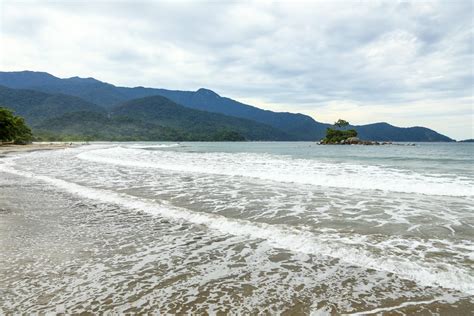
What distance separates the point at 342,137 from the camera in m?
153

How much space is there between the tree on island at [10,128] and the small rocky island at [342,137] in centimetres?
12586

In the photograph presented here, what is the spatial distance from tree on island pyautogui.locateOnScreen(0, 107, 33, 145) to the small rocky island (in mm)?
125860

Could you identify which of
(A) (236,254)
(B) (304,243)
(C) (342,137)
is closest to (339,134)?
(C) (342,137)

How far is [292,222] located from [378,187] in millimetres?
10309

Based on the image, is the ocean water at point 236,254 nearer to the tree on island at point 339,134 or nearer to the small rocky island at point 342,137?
the small rocky island at point 342,137

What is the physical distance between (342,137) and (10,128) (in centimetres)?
12974

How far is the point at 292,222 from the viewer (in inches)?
404

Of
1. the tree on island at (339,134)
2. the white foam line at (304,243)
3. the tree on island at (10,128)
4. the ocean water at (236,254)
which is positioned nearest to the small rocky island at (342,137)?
the tree on island at (339,134)

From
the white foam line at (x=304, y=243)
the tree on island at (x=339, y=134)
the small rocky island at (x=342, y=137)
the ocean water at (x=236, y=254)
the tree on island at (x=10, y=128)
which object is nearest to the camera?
the ocean water at (x=236, y=254)

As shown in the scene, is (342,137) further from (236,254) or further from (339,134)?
(236,254)

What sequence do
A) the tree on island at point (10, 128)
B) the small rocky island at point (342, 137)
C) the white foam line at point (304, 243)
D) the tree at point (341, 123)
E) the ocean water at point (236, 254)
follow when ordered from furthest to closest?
1. the tree at point (341, 123)
2. the small rocky island at point (342, 137)
3. the tree on island at point (10, 128)
4. the white foam line at point (304, 243)
5. the ocean water at point (236, 254)

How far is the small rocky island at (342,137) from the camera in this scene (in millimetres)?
148000

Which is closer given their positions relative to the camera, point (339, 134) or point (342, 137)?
point (342, 137)

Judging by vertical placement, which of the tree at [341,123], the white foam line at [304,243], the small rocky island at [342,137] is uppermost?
the tree at [341,123]
